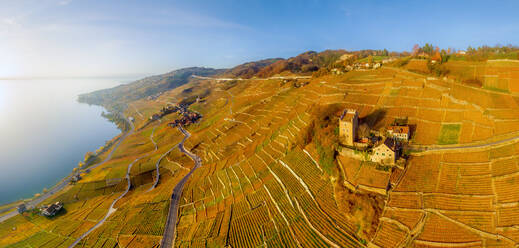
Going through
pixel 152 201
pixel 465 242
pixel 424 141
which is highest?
pixel 424 141

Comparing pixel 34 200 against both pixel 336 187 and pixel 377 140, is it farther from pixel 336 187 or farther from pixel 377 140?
pixel 377 140

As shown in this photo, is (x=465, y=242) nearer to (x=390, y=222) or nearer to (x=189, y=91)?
(x=390, y=222)

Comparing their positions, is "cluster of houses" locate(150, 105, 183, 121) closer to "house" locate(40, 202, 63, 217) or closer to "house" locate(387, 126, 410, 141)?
"house" locate(40, 202, 63, 217)

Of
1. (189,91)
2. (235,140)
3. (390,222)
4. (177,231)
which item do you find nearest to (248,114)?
(235,140)

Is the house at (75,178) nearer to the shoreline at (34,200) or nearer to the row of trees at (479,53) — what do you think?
the shoreline at (34,200)

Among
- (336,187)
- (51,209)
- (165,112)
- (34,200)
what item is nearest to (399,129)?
(336,187)

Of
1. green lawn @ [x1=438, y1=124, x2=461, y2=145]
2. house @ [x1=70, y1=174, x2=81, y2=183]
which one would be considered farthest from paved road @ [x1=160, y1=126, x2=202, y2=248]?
green lawn @ [x1=438, y1=124, x2=461, y2=145]

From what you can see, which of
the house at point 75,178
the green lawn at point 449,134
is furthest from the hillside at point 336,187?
the house at point 75,178
